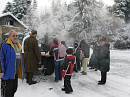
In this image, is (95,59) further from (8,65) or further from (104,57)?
(8,65)

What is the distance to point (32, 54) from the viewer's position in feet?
34.4

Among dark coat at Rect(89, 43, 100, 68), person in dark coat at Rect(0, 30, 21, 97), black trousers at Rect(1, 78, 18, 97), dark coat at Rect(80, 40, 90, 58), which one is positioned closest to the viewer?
person in dark coat at Rect(0, 30, 21, 97)

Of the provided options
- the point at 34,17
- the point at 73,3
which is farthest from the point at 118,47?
the point at 34,17

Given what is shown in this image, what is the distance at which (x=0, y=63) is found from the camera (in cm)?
715

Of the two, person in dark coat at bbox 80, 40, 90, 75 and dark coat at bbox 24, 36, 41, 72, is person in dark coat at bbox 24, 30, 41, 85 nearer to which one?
dark coat at bbox 24, 36, 41, 72

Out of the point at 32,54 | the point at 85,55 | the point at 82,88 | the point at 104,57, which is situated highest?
the point at 32,54

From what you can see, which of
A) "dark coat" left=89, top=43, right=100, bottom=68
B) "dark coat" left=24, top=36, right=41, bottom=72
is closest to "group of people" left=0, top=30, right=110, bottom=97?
"dark coat" left=24, top=36, right=41, bottom=72

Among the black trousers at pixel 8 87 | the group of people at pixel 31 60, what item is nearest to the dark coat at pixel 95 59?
the group of people at pixel 31 60

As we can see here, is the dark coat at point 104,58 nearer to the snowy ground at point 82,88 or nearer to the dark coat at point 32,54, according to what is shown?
the snowy ground at point 82,88

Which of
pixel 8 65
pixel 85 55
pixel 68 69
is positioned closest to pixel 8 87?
pixel 8 65

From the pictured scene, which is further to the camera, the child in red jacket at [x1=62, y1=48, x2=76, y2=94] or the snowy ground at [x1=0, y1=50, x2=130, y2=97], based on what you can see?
the child in red jacket at [x1=62, y1=48, x2=76, y2=94]

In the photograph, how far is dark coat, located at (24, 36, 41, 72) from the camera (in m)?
10.4

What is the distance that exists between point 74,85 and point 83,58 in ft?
8.45

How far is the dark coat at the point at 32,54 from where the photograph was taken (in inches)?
411
